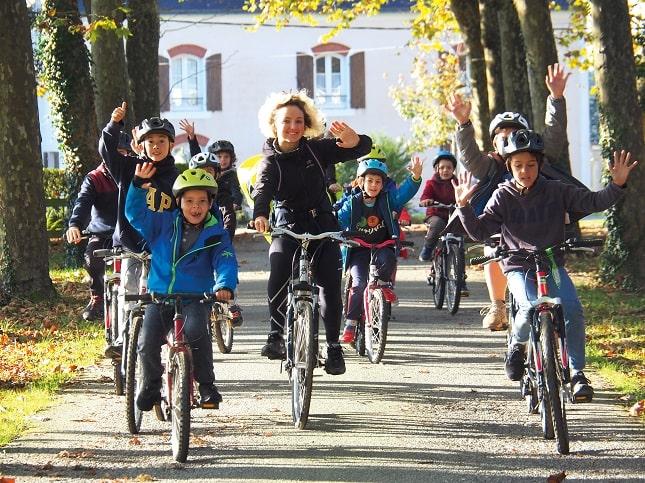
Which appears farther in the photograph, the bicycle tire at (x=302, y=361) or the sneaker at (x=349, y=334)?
the sneaker at (x=349, y=334)

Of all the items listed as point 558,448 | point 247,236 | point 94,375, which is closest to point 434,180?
point 94,375

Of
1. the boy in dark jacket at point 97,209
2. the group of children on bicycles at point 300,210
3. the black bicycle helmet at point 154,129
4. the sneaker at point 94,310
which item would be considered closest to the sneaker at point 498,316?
the group of children on bicycles at point 300,210

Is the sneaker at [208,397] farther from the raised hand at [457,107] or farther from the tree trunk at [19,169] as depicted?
the tree trunk at [19,169]

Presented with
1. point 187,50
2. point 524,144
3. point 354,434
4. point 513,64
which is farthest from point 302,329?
point 187,50

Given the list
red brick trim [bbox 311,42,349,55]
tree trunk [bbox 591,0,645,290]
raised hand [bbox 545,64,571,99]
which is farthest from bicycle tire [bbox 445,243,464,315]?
red brick trim [bbox 311,42,349,55]

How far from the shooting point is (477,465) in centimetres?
793

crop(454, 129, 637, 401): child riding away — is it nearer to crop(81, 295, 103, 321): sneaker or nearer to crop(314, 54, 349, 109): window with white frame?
crop(81, 295, 103, 321): sneaker

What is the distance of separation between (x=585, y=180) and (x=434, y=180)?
34.2m

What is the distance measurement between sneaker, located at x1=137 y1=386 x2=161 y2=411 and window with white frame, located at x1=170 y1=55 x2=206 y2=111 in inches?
1590

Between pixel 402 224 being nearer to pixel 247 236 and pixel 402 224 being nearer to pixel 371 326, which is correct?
pixel 371 326

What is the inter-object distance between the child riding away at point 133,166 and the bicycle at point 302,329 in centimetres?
88

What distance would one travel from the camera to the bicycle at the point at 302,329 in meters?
9.08

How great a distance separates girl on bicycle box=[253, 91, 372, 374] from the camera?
386 inches

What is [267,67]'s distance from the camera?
48656 millimetres
